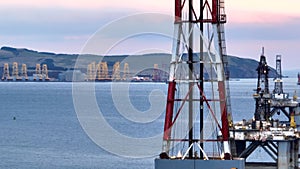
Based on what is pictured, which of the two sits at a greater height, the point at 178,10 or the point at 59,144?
the point at 178,10

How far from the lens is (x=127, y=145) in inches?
4774

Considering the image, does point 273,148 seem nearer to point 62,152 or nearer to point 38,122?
point 62,152

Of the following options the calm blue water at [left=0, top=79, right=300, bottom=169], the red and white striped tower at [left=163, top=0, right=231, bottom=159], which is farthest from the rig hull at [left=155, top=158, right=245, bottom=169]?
the calm blue water at [left=0, top=79, right=300, bottom=169]

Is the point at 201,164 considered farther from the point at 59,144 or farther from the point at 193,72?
the point at 59,144

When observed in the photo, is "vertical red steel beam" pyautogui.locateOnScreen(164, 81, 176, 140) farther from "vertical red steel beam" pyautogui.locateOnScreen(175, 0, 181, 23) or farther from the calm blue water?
the calm blue water

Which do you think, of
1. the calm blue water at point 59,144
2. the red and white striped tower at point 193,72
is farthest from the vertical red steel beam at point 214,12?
the calm blue water at point 59,144

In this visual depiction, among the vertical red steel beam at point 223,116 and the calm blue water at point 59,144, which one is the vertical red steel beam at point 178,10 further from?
the calm blue water at point 59,144

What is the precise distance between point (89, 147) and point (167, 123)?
71.7 m

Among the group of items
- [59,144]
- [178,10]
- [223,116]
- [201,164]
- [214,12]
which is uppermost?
[178,10]

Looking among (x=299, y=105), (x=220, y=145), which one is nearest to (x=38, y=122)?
(x=299, y=105)

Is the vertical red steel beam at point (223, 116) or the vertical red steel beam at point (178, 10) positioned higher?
the vertical red steel beam at point (178, 10)

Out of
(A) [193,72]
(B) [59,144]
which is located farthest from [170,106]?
(B) [59,144]

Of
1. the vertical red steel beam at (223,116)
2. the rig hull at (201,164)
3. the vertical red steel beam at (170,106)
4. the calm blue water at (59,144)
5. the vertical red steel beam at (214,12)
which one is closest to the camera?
the rig hull at (201,164)

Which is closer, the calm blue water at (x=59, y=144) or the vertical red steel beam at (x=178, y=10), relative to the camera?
the vertical red steel beam at (x=178, y=10)
